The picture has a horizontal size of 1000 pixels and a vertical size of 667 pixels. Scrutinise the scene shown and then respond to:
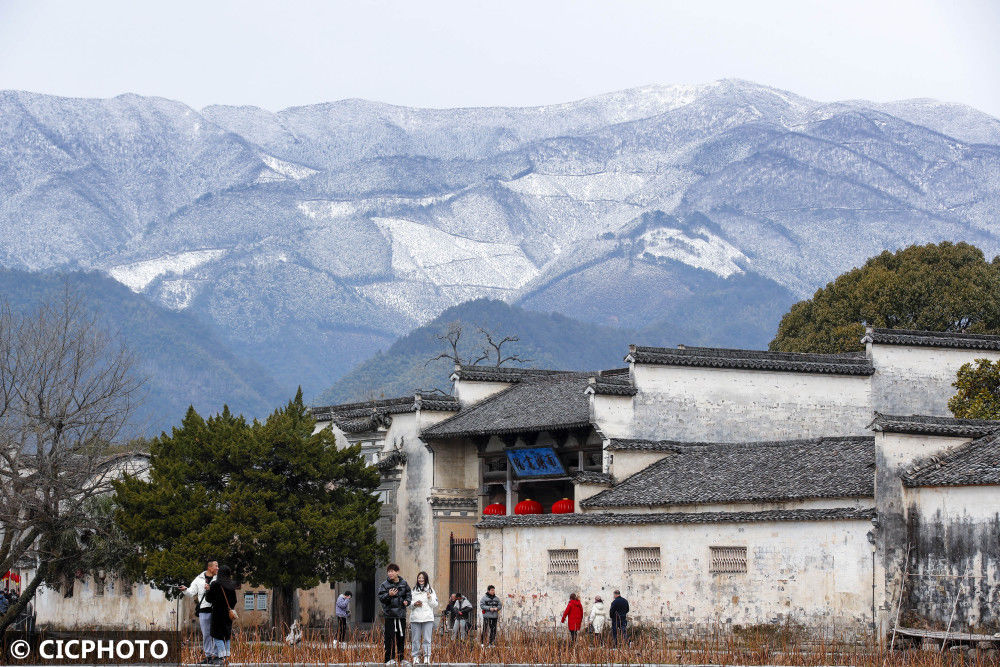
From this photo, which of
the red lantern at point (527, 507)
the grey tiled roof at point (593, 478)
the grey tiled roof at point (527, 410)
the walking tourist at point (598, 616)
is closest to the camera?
the walking tourist at point (598, 616)

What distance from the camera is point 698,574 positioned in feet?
121

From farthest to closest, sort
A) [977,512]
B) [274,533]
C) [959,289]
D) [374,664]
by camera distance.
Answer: [959,289]
[274,533]
[977,512]
[374,664]

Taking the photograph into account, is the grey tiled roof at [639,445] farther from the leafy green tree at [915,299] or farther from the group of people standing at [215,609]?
the leafy green tree at [915,299]

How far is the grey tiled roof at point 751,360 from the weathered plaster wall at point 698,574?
26.7 feet

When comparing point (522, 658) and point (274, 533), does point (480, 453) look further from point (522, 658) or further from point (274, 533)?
point (522, 658)

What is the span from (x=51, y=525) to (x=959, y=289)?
4374cm

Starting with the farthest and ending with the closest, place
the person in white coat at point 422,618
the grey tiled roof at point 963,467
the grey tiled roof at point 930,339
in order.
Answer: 1. the grey tiled roof at point 930,339
2. the grey tiled roof at point 963,467
3. the person in white coat at point 422,618

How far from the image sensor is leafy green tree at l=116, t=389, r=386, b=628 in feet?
146

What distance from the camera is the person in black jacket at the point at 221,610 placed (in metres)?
24.1

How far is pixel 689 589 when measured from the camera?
36906 mm

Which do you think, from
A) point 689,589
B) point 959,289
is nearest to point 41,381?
point 689,589

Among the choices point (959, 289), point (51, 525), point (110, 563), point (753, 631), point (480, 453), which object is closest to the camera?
point (753, 631)

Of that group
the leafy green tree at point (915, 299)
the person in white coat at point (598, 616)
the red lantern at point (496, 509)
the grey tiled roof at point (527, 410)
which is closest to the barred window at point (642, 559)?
the person in white coat at point (598, 616)

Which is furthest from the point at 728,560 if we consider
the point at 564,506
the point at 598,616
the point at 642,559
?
the point at 564,506
